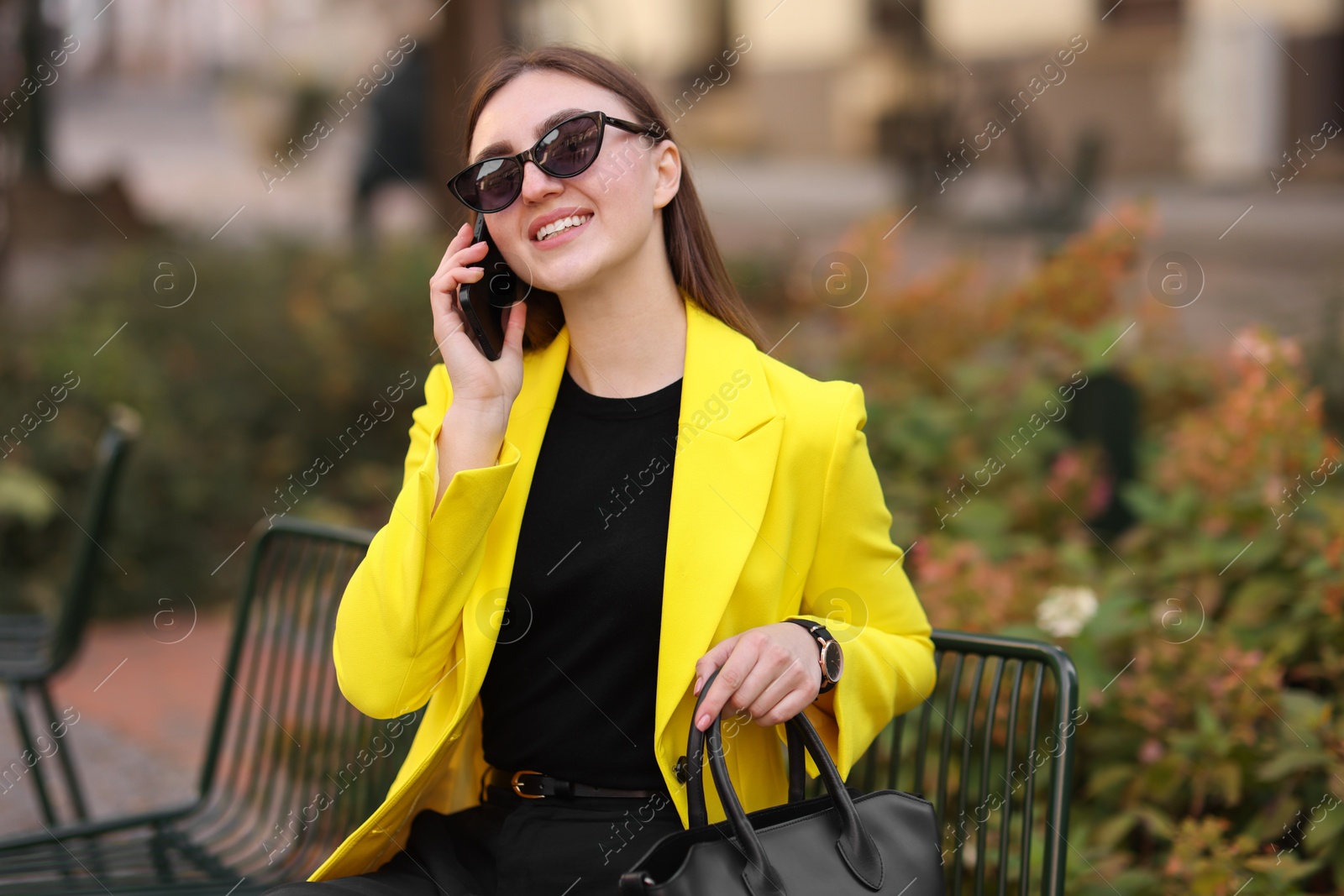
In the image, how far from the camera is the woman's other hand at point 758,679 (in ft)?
5.72

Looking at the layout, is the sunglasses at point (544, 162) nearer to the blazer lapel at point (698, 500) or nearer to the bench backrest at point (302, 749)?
the blazer lapel at point (698, 500)

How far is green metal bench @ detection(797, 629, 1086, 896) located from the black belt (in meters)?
0.29

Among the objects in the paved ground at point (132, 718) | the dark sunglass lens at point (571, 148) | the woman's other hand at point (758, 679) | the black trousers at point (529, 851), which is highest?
the dark sunglass lens at point (571, 148)

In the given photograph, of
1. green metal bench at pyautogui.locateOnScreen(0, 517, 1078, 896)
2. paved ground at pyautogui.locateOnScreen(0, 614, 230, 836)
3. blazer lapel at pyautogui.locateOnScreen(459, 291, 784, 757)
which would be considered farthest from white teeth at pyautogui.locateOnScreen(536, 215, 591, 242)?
paved ground at pyautogui.locateOnScreen(0, 614, 230, 836)

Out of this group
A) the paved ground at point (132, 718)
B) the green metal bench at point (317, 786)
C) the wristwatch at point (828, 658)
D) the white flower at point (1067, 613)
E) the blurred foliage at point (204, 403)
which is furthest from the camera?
the blurred foliage at point (204, 403)

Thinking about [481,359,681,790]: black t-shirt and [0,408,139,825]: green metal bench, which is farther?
[0,408,139,825]: green metal bench

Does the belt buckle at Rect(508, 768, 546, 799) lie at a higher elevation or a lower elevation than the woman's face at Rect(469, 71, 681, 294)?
lower

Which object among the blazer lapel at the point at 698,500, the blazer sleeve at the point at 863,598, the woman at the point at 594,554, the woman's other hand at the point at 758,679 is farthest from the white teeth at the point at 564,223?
the woman's other hand at the point at 758,679

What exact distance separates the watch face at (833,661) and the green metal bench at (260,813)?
3.32 ft

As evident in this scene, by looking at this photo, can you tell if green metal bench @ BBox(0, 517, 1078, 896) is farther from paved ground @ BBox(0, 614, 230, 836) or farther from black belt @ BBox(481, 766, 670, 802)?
paved ground @ BBox(0, 614, 230, 836)

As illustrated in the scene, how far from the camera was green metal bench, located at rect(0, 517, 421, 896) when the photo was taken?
256cm

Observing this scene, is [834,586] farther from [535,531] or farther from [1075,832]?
[1075,832]

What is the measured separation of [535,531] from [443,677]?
0.27 meters

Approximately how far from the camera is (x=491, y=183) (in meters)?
1.98
